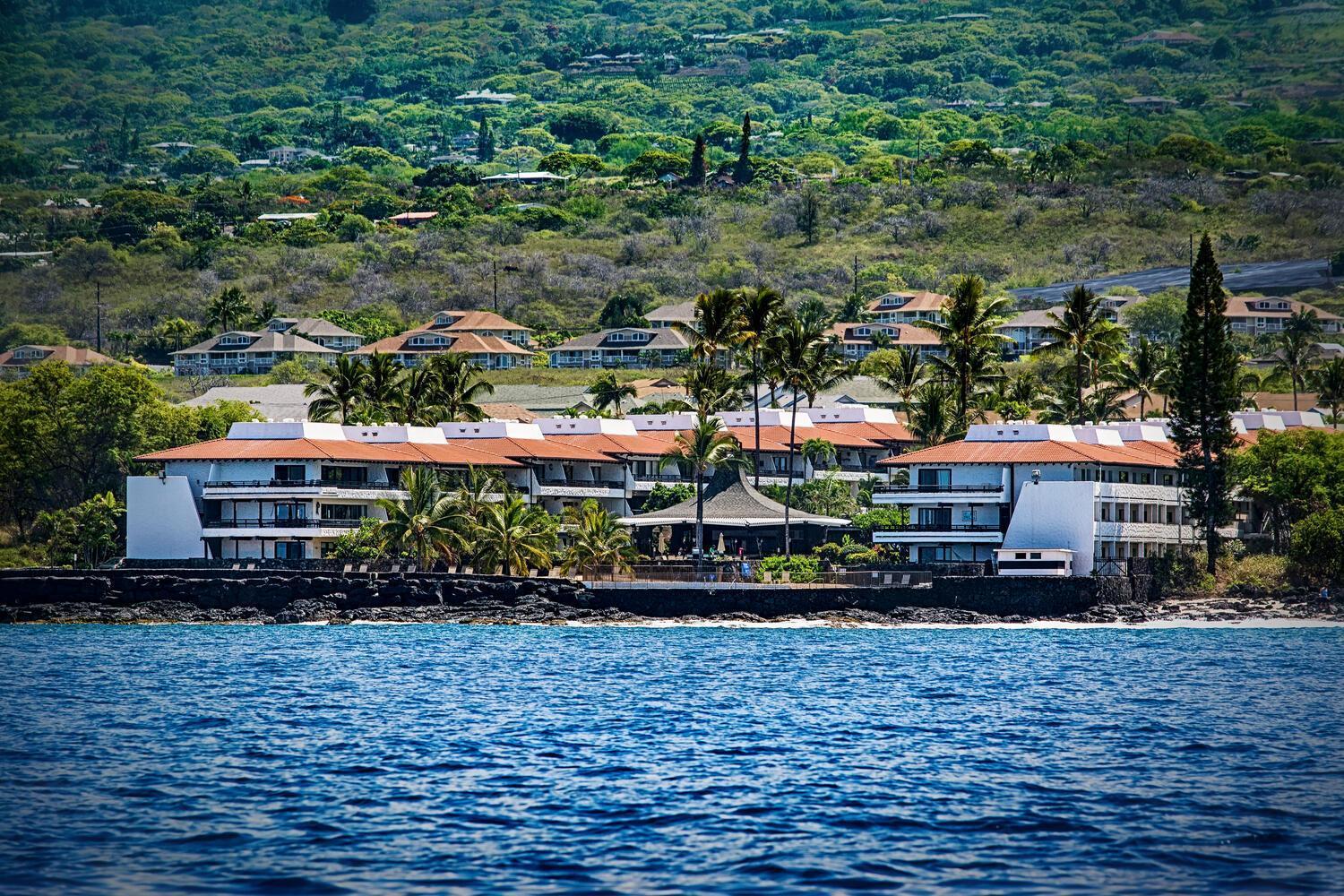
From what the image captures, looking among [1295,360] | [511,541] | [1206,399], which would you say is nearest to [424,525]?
[511,541]

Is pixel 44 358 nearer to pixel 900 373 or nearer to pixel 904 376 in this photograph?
pixel 900 373

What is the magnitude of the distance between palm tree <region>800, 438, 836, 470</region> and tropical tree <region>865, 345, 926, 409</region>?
5434mm

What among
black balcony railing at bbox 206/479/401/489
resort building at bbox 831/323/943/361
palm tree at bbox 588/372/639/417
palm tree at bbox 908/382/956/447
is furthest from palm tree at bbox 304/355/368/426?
resort building at bbox 831/323/943/361

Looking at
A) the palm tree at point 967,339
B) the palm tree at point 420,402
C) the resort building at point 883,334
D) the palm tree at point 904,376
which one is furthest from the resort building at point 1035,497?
the resort building at point 883,334

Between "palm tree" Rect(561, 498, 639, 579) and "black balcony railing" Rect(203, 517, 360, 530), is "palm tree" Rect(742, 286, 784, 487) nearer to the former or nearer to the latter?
"palm tree" Rect(561, 498, 639, 579)

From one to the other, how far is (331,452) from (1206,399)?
45374mm

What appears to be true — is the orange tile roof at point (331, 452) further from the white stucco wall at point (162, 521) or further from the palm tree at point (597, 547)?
the palm tree at point (597, 547)

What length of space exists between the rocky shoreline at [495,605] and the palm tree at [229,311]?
102202mm

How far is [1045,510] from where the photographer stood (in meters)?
96.5

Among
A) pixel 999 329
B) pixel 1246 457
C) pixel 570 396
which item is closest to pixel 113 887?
pixel 1246 457

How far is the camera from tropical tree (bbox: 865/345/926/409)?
124 m

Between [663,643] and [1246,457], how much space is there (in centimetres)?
3921

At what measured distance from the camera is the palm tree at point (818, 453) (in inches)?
4683

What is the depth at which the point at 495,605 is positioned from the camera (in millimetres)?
91875
